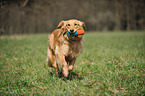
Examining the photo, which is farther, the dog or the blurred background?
the blurred background

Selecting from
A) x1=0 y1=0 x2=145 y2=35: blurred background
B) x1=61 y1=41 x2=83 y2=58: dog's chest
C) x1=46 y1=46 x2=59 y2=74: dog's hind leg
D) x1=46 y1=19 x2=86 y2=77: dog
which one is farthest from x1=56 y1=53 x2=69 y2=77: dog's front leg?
x1=0 y1=0 x2=145 y2=35: blurred background

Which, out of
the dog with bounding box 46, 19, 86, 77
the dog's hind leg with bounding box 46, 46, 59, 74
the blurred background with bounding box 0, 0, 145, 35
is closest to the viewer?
the dog with bounding box 46, 19, 86, 77

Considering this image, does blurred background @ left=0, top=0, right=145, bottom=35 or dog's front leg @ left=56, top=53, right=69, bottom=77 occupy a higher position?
blurred background @ left=0, top=0, right=145, bottom=35

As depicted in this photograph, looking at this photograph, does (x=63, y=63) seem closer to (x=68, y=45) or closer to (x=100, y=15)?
(x=68, y=45)

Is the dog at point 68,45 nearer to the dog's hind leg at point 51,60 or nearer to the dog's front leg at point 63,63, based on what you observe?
the dog's front leg at point 63,63

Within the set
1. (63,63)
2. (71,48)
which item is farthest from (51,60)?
(71,48)

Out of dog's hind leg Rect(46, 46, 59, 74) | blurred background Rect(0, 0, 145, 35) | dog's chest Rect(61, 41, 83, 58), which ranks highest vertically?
blurred background Rect(0, 0, 145, 35)

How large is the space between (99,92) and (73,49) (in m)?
1.10

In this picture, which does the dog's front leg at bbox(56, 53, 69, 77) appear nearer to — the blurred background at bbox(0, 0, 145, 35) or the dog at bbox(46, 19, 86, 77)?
the dog at bbox(46, 19, 86, 77)

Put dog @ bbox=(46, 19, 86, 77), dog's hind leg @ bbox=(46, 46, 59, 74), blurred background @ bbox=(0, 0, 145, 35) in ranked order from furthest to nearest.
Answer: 1. blurred background @ bbox=(0, 0, 145, 35)
2. dog's hind leg @ bbox=(46, 46, 59, 74)
3. dog @ bbox=(46, 19, 86, 77)

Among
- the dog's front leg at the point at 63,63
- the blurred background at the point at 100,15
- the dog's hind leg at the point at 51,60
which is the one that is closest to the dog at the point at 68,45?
the dog's front leg at the point at 63,63

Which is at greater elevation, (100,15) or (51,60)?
(100,15)

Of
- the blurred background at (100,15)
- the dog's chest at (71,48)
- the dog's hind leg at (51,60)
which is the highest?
the blurred background at (100,15)

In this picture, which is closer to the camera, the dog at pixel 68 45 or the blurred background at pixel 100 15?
the dog at pixel 68 45
